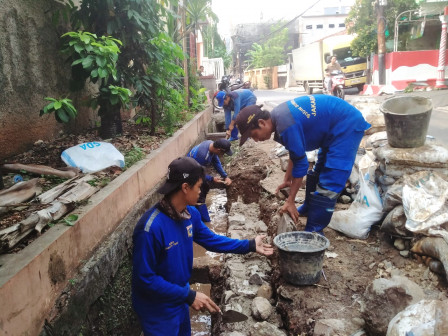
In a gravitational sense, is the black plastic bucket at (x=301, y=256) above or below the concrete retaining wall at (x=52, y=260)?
below

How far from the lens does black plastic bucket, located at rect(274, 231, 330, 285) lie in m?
3.00

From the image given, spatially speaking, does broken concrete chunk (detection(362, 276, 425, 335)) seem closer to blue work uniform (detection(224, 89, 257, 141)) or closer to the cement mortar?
the cement mortar

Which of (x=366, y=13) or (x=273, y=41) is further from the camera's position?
(x=273, y=41)

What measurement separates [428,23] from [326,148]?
53.1ft

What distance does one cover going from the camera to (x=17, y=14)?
14.6 feet

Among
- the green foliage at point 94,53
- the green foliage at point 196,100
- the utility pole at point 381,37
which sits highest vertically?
the utility pole at point 381,37

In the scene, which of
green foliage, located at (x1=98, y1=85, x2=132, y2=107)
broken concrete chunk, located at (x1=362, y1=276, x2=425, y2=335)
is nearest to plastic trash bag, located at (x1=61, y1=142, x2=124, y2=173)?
green foliage, located at (x1=98, y1=85, x2=132, y2=107)

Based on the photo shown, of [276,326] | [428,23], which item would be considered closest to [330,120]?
[276,326]

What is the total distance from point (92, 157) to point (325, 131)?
8.67 feet

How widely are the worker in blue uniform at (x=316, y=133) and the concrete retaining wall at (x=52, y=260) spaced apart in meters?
1.51

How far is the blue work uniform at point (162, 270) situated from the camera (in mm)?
2256

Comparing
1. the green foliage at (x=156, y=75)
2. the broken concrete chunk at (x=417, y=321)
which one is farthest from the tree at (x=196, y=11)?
the broken concrete chunk at (x=417, y=321)

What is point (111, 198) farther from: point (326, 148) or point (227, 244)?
point (326, 148)

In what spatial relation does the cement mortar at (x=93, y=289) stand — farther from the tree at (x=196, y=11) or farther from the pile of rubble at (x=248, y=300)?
the tree at (x=196, y=11)
